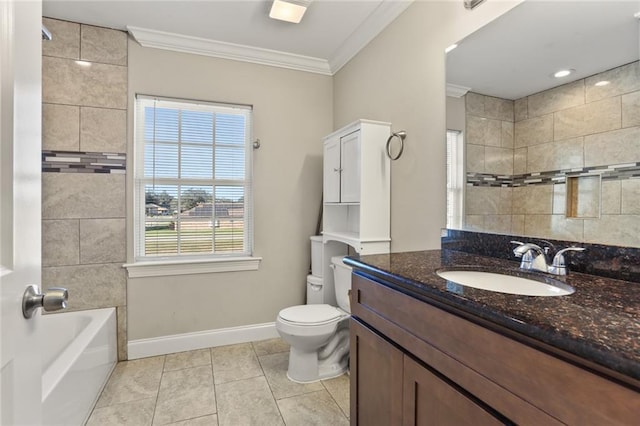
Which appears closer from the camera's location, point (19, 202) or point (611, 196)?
point (19, 202)

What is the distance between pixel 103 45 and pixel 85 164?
2.97ft

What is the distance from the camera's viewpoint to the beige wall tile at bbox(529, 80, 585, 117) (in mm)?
1164

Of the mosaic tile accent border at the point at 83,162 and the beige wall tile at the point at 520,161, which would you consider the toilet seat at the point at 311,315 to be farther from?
the mosaic tile accent border at the point at 83,162

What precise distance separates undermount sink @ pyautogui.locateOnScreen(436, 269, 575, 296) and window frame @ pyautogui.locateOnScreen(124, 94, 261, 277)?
1.90 meters

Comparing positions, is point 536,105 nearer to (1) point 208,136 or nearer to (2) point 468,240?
(2) point 468,240

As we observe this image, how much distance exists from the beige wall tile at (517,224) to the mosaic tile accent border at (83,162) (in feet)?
8.54

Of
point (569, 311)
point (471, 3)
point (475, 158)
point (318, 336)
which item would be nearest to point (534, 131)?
point (475, 158)

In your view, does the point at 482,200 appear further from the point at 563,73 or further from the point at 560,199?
the point at 563,73

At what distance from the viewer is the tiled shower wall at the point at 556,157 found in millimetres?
1026

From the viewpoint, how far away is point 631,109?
101 cm

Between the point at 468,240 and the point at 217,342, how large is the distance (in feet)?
7.13

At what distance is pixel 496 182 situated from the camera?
1.47 m

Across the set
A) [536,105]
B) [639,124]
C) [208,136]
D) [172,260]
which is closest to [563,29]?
[536,105]

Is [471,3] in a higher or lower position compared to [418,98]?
higher
